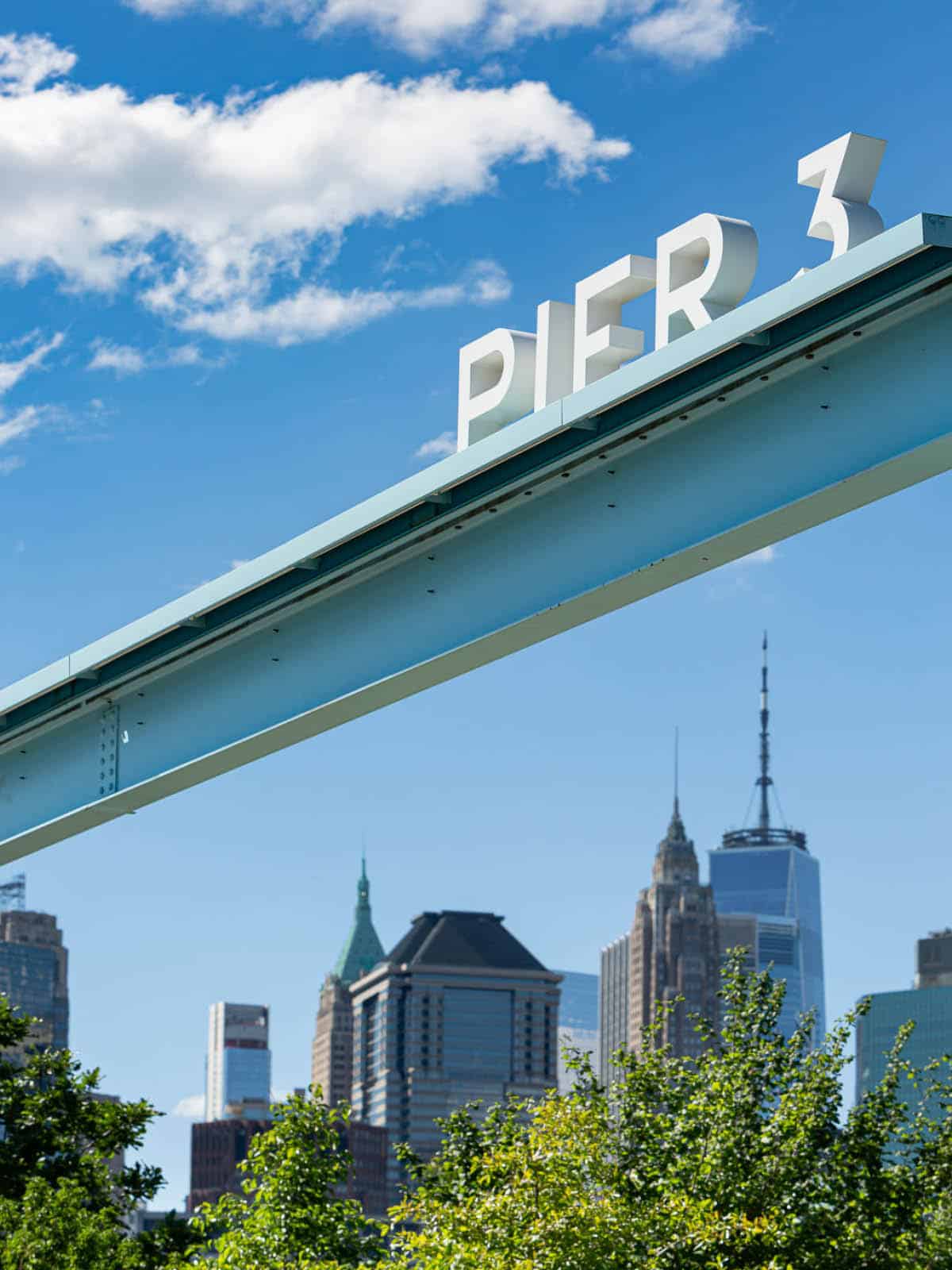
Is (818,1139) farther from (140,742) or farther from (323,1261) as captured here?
(140,742)

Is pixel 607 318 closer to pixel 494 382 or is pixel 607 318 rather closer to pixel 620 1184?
pixel 494 382

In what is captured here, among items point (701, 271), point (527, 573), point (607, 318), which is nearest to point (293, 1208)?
point (527, 573)

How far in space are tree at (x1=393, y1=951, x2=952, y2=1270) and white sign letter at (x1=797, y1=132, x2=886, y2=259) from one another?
9.87 metres

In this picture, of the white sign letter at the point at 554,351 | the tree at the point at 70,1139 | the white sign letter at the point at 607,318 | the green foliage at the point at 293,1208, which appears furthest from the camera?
the tree at the point at 70,1139

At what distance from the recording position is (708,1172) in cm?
2255

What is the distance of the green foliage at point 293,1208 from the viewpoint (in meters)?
21.8

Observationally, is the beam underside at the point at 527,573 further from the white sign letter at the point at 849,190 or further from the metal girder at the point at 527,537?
the white sign letter at the point at 849,190

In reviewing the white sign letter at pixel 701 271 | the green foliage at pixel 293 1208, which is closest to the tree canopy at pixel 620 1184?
the green foliage at pixel 293 1208

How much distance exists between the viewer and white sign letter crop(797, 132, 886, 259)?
12258 mm

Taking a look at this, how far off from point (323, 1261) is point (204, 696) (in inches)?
283

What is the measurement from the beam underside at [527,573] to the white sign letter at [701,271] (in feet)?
2.04

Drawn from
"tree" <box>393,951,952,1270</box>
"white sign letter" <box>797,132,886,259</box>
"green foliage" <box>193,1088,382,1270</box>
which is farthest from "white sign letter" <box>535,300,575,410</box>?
"green foliage" <box>193,1088,382,1270</box>

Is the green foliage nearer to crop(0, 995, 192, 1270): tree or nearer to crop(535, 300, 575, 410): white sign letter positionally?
crop(0, 995, 192, 1270): tree

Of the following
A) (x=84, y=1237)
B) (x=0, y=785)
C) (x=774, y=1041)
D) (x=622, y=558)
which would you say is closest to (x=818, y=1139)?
(x=774, y=1041)
